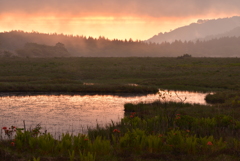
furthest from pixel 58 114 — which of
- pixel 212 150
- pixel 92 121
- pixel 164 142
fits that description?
pixel 212 150

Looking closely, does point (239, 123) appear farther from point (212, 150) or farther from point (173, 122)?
point (212, 150)

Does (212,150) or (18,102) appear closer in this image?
(212,150)

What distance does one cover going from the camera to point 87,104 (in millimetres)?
27422

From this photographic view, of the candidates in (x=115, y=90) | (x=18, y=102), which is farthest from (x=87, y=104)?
(x=115, y=90)

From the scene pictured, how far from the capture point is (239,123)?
51.7ft

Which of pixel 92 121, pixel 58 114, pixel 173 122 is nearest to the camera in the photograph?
pixel 173 122

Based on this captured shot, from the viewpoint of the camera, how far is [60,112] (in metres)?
23.3

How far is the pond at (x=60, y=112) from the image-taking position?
18.9 metres

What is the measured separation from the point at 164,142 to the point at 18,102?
1929 cm

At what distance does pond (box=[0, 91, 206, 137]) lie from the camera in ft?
62.0

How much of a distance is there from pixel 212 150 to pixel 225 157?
0.80 metres

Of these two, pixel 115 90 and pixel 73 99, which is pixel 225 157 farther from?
pixel 115 90

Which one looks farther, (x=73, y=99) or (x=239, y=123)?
(x=73, y=99)

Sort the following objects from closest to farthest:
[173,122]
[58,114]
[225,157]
→ [225,157]
[173,122]
[58,114]
